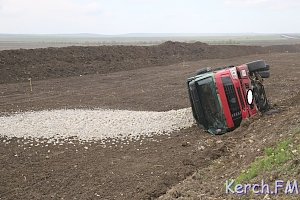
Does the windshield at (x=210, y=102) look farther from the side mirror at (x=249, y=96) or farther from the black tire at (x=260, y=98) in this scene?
the black tire at (x=260, y=98)

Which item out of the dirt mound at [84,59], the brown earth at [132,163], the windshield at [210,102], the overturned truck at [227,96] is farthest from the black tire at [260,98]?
the dirt mound at [84,59]

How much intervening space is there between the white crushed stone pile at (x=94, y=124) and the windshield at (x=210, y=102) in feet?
5.51

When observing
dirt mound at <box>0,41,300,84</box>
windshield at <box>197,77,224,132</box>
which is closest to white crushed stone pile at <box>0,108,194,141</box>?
windshield at <box>197,77,224,132</box>

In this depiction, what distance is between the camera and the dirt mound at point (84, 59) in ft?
92.9

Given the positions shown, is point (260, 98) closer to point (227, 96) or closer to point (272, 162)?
point (227, 96)

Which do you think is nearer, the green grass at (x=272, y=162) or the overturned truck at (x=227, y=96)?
the green grass at (x=272, y=162)

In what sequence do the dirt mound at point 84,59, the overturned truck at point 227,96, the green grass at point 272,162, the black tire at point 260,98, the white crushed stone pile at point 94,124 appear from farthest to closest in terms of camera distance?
the dirt mound at point 84,59, the white crushed stone pile at point 94,124, the black tire at point 260,98, the overturned truck at point 227,96, the green grass at point 272,162

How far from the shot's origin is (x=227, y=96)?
33.1 feet

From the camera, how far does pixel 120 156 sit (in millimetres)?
9891

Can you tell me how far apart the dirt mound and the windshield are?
19.3 metres

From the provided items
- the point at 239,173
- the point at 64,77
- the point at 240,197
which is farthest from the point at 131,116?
the point at 64,77

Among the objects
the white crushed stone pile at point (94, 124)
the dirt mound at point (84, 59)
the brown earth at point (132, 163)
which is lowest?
the brown earth at point (132, 163)

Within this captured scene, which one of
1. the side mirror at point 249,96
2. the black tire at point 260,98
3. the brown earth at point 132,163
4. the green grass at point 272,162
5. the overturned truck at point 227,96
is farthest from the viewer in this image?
the black tire at point 260,98

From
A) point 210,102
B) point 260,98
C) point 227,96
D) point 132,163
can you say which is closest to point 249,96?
point 227,96
